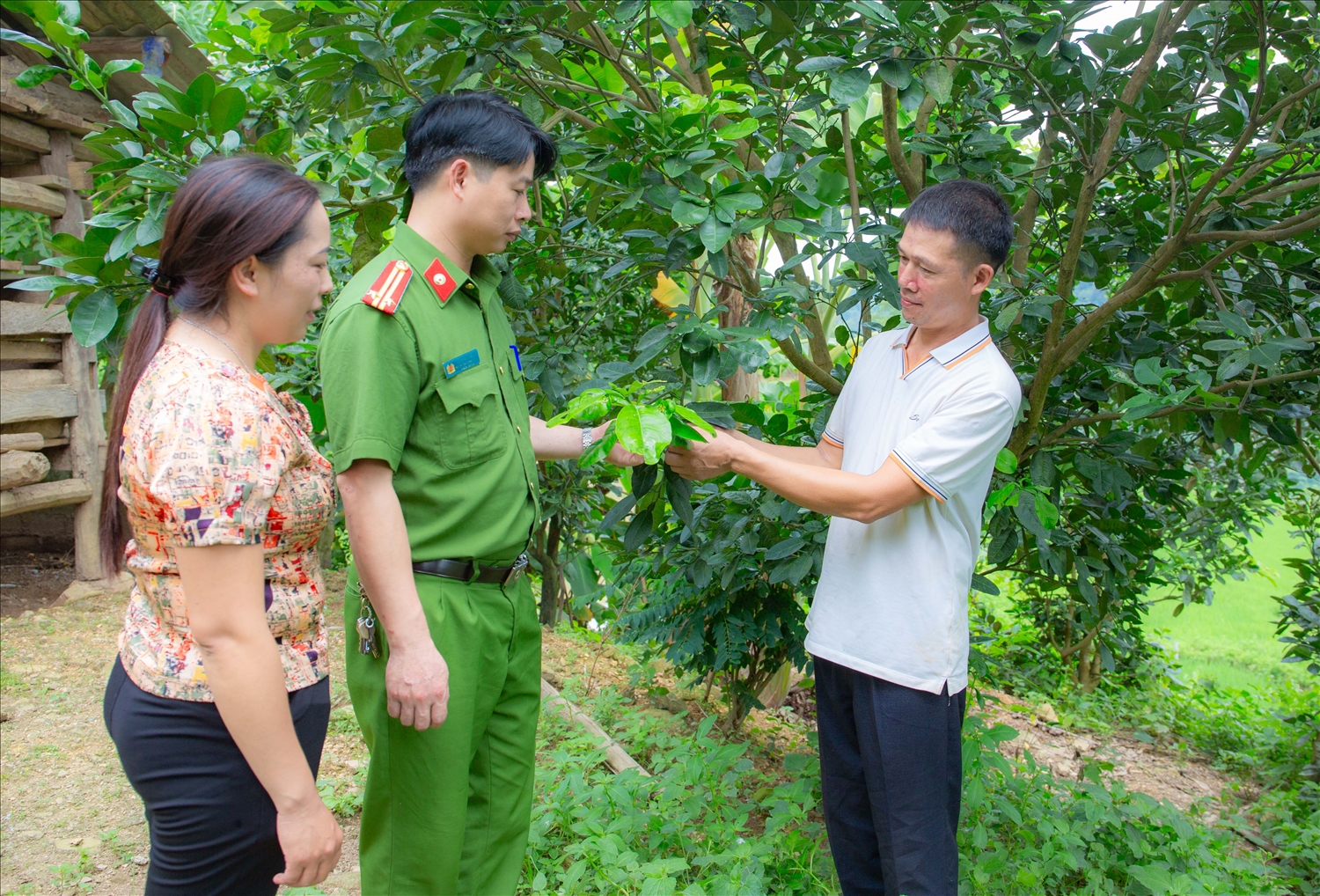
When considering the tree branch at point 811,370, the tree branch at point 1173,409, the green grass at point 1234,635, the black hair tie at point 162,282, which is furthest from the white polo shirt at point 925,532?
the green grass at point 1234,635

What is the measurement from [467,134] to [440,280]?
272mm

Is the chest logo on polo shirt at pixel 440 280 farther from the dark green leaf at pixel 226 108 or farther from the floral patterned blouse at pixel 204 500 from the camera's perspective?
the dark green leaf at pixel 226 108

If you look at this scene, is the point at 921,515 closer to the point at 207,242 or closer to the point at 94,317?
the point at 207,242

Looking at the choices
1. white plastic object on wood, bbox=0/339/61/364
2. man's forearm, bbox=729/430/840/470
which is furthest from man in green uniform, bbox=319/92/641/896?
white plastic object on wood, bbox=0/339/61/364

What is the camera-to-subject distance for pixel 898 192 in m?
2.78

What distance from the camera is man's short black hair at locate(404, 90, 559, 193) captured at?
1.68 metres

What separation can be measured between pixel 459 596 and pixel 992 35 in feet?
5.92

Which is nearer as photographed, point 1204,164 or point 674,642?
point 1204,164

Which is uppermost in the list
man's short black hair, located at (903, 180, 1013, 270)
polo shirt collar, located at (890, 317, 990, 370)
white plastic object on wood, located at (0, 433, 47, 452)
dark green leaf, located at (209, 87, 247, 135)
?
dark green leaf, located at (209, 87, 247, 135)

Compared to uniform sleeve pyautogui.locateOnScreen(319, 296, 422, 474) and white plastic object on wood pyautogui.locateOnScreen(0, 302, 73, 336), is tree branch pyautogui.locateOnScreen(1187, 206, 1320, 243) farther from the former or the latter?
white plastic object on wood pyautogui.locateOnScreen(0, 302, 73, 336)

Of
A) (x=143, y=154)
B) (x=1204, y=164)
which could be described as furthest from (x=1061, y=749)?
(x=143, y=154)

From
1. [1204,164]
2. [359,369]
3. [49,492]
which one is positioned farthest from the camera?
[49,492]

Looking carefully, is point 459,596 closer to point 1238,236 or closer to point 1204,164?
point 1238,236

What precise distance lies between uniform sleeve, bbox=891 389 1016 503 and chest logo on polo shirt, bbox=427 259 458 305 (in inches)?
36.2
